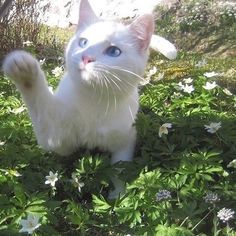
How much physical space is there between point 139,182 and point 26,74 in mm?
761

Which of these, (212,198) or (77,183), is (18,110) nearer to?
(77,183)

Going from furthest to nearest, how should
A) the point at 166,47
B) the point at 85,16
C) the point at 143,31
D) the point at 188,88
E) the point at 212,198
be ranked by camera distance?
the point at 188,88, the point at 166,47, the point at 85,16, the point at 143,31, the point at 212,198

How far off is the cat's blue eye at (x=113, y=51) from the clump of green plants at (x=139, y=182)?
45 cm

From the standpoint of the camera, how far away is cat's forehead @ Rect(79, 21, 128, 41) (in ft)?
8.46

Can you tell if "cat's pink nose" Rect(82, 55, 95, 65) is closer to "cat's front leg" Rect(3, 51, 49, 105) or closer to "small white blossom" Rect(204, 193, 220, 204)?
"cat's front leg" Rect(3, 51, 49, 105)

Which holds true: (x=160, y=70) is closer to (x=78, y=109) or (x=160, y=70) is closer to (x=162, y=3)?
(x=78, y=109)

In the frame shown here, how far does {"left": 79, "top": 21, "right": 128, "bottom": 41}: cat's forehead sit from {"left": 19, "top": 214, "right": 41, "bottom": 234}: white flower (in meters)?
0.97

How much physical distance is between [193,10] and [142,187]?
15.7 ft

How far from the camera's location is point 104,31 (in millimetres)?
2611

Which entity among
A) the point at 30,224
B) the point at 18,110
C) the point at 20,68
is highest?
the point at 20,68

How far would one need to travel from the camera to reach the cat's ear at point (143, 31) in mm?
2645

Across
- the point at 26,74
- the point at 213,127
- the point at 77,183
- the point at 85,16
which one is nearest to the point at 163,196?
the point at 77,183

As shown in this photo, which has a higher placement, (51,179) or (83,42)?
(83,42)

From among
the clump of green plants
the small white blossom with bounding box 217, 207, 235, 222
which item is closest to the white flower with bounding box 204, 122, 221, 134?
the clump of green plants
